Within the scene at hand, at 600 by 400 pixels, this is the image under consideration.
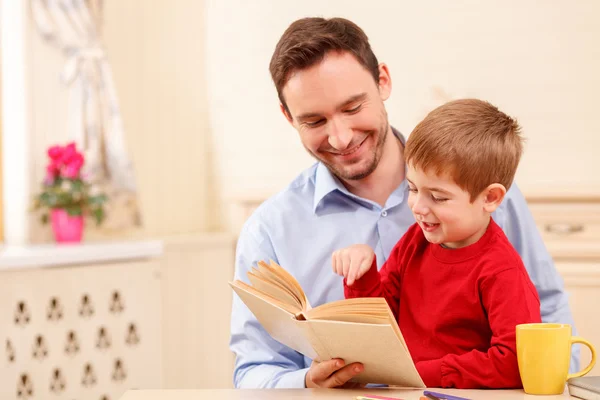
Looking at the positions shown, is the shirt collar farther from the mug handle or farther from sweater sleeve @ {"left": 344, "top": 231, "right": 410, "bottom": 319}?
the mug handle

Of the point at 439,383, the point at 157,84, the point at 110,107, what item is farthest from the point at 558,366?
the point at 157,84

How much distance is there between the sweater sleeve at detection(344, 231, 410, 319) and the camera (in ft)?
4.92

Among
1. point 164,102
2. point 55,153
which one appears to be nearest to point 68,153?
point 55,153

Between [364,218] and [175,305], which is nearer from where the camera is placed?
[364,218]

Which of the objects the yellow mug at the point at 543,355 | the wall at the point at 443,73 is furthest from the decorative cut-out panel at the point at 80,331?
the yellow mug at the point at 543,355

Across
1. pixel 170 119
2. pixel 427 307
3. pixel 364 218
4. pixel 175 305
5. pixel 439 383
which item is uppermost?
pixel 170 119

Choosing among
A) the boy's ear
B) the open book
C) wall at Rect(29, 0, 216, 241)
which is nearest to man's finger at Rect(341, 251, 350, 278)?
the open book

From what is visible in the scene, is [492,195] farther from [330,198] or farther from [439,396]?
[330,198]

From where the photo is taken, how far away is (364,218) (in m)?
1.81

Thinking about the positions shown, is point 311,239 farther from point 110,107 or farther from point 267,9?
point 267,9

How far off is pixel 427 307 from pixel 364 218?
38 centimetres

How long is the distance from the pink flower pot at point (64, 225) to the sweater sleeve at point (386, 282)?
1976mm

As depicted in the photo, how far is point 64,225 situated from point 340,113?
1.93m

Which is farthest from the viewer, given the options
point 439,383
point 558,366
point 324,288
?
point 324,288
